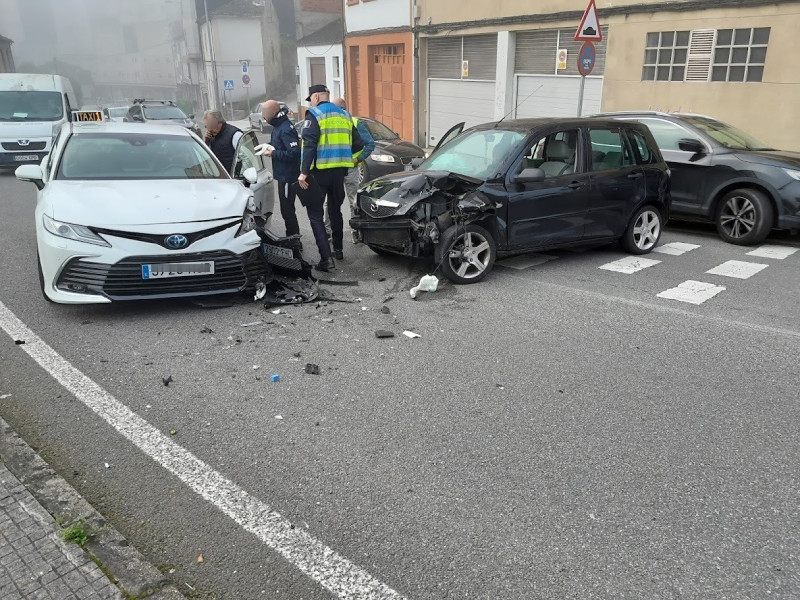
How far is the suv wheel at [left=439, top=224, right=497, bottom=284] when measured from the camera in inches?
268

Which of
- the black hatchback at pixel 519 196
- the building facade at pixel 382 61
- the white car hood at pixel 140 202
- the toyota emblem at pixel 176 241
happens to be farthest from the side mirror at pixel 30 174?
the building facade at pixel 382 61

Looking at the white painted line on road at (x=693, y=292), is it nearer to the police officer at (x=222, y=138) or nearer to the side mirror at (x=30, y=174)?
the police officer at (x=222, y=138)

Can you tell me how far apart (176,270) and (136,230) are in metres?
0.45

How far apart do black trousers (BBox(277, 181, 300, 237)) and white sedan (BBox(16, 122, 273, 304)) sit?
1059mm

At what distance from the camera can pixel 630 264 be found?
7.88 m

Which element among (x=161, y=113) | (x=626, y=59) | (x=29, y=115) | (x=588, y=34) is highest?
(x=588, y=34)

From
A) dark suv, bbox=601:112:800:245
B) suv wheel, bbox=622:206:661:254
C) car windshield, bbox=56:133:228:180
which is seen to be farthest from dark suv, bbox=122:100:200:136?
suv wheel, bbox=622:206:661:254

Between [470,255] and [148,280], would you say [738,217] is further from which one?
[148,280]

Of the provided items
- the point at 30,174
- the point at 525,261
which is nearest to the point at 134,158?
the point at 30,174

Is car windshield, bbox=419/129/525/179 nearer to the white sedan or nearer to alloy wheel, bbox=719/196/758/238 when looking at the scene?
the white sedan

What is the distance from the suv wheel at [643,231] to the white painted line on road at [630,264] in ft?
0.57

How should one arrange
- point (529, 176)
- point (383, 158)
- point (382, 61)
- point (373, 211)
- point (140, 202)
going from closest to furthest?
point (140, 202) → point (529, 176) → point (373, 211) → point (383, 158) → point (382, 61)

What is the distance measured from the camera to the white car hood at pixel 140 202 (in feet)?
18.3

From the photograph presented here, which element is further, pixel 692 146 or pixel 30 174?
pixel 692 146
